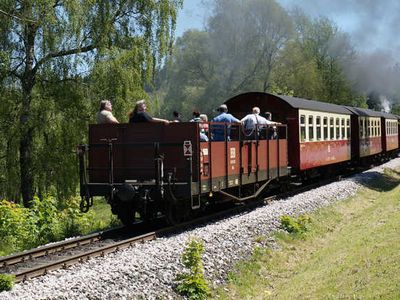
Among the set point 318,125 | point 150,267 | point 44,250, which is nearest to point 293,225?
point 150,267

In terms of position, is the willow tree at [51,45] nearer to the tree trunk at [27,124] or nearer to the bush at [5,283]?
the tree trunk at [27,124]

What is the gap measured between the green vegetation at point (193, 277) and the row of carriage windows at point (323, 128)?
350 inches

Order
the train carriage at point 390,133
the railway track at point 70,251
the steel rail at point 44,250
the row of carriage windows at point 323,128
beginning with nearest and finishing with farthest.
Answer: the railway track at point 70,251 < the steel rail at point 44,250 < the row of carriage windows at point 323,128 < the train carriage at point 390,133

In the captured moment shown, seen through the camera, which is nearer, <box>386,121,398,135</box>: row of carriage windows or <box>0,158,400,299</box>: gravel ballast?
<box>0,158,400,299</box>: gravel ballast

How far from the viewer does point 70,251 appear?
9000 millimetres

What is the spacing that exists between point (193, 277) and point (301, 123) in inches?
376

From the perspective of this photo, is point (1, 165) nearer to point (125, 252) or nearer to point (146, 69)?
point (146, 69)

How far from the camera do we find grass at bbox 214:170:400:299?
7.11 metres

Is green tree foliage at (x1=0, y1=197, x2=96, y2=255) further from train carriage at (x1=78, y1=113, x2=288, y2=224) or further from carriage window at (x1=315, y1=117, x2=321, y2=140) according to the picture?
carriage window at (x1=315, y1=117, x2=321, y2=140)

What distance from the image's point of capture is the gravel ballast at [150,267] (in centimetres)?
650

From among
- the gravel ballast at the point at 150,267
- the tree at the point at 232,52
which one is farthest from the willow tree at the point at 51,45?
the tree at the point at 232,52

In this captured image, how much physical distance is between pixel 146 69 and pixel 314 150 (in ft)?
19.9

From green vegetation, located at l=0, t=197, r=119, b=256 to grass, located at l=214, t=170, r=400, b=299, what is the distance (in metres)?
4.19

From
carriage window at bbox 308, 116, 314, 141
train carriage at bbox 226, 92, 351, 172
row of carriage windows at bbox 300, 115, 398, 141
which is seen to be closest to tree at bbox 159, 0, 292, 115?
row of carriage windows at bbox 300, 115, 398, 141
